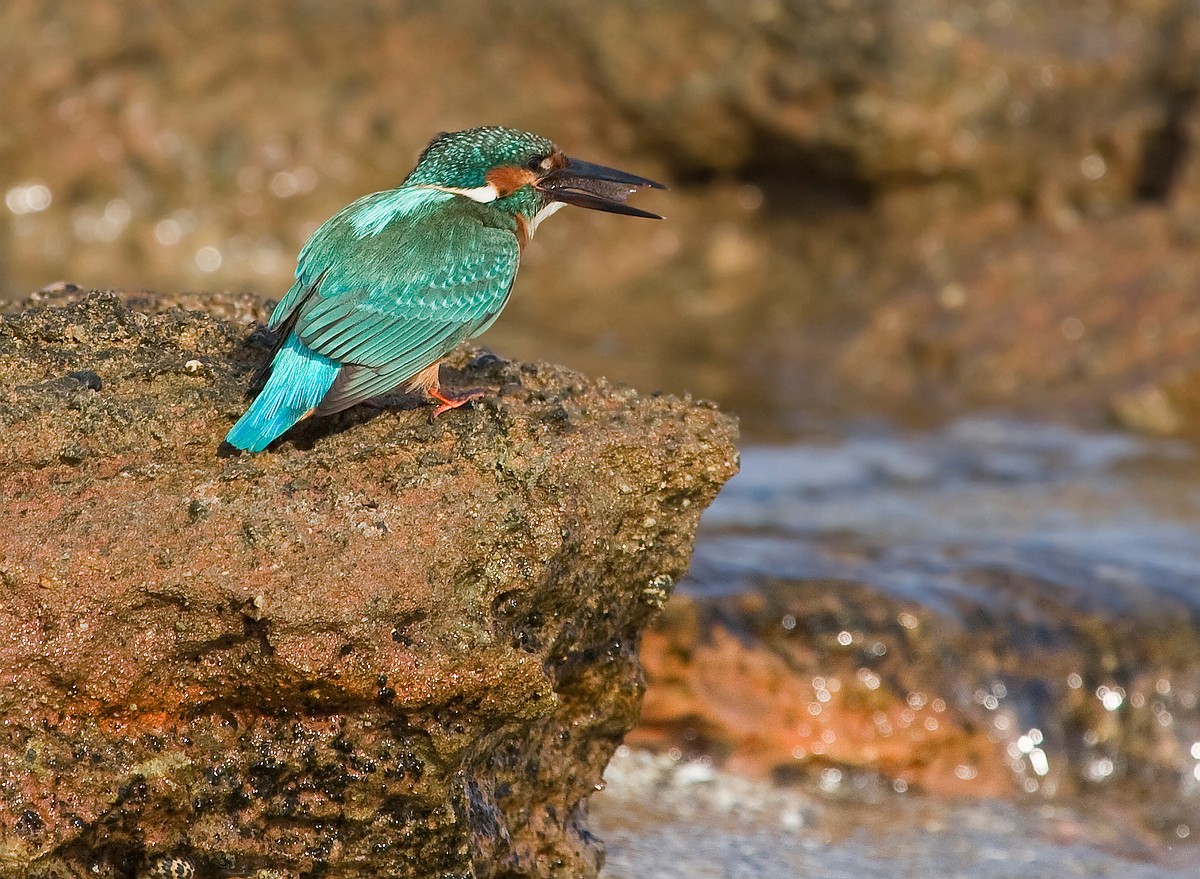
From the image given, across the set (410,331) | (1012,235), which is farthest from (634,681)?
(1012,235)

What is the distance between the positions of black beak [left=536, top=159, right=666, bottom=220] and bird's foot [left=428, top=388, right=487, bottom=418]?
84 centimetres

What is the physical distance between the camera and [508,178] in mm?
3752

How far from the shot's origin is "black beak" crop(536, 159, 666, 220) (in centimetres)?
382

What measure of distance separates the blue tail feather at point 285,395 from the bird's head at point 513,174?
2.90ft

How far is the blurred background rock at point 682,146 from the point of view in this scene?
882cm

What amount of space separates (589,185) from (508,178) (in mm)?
236

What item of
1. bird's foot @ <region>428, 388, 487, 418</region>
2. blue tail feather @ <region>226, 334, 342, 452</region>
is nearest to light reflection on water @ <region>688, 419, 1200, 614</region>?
bird's foot @ <region>428, 388, 487, 418</region>

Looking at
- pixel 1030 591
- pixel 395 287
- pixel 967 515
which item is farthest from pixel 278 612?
pixel 967 515

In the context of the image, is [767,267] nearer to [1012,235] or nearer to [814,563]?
[1012,235]

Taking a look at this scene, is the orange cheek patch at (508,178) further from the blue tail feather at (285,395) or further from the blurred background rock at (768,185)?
the blurred background rock at (768,185)

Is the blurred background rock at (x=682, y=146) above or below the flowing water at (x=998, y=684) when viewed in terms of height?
above

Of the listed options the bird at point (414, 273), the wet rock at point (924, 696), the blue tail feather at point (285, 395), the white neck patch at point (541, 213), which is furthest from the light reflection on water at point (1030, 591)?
the blue tail feather at point (285, 395)

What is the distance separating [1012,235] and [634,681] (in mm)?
6334

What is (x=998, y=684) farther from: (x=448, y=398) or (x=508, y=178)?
(x=448, y=398)
